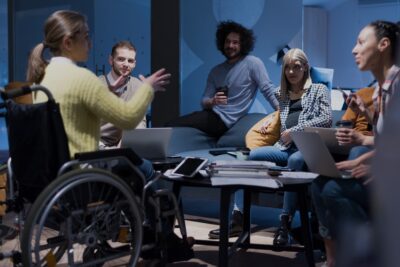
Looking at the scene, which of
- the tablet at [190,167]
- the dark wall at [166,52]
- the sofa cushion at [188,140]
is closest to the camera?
the tablet at [190,167]

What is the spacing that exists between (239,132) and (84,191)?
2.40 metres

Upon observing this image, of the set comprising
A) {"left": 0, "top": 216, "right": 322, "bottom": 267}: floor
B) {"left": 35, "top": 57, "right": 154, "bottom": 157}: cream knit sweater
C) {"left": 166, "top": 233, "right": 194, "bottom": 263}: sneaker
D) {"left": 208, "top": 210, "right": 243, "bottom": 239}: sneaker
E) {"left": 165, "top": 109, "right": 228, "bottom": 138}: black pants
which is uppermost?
{"left": 35, "top": 57, "right": 154, "bottom": 157}: cream knit sweater

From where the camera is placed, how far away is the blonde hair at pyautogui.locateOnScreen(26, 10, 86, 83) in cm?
220

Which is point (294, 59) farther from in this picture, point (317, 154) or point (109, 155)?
point (109, 155)

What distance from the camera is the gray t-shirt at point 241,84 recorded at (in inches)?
169

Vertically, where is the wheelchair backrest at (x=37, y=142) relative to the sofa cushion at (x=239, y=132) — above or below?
above

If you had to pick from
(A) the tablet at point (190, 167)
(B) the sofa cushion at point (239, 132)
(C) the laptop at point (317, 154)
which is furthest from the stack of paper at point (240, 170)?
Result: (B) the sofa cushion at point (239, 132)

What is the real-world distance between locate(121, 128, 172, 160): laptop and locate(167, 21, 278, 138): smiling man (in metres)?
1.36

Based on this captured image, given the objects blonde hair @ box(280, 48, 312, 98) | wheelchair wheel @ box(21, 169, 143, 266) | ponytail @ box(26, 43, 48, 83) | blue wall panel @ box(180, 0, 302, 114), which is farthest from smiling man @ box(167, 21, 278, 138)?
wheelchair wheel @ box(21, 169, 143, 266)

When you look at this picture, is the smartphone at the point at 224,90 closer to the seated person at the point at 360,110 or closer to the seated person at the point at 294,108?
the seated person at the point at 294,108

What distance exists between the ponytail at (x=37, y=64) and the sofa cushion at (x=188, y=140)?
194 cm

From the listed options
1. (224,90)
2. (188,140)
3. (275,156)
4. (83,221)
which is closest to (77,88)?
(83,221)

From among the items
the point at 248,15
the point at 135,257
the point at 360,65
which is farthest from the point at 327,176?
the point at 248,15

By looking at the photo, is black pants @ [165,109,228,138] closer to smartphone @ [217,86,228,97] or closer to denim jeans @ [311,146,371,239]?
smartphone @ [217,86,228,97]
